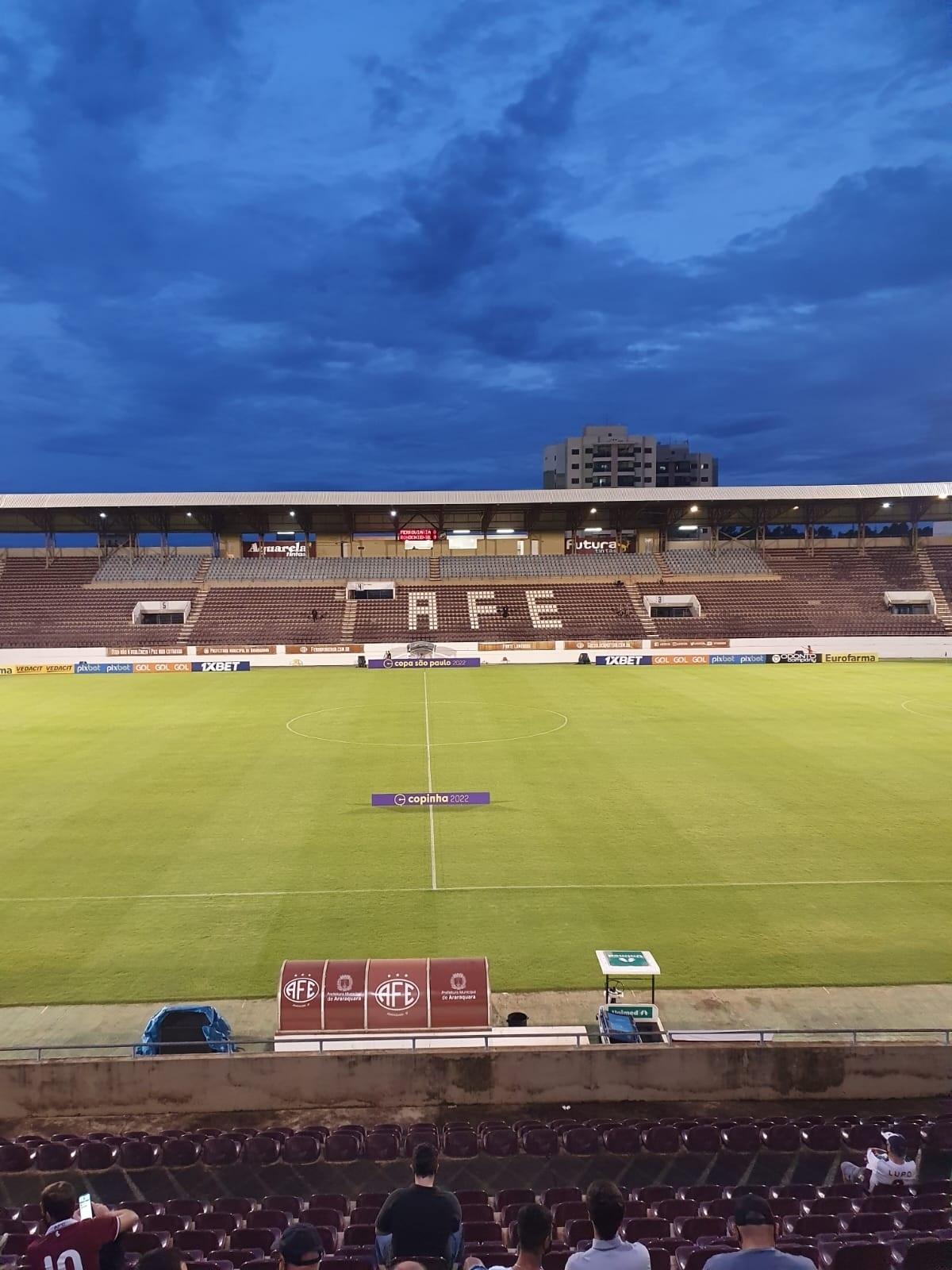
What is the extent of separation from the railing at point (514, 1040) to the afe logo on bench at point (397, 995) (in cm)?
38

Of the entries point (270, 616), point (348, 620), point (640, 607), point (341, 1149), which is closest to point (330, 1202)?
point (341, 1149)

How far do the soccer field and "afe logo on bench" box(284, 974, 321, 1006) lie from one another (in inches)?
91.7

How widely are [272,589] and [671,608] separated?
34288 mm

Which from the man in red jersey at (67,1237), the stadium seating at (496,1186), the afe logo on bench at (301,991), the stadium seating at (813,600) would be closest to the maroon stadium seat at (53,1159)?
the stadium seating at (496,1186)

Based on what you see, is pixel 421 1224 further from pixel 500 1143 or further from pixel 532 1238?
pixel 500 1143

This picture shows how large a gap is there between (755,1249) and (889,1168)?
181 inches

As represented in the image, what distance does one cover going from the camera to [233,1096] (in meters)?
8.99

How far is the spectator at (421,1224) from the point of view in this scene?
14.2 feet

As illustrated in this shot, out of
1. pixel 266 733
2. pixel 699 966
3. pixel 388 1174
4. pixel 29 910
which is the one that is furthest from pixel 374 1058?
pixel 266 733

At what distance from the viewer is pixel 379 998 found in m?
10.3

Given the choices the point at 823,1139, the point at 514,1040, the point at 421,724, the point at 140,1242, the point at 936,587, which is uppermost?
the point at 936,587

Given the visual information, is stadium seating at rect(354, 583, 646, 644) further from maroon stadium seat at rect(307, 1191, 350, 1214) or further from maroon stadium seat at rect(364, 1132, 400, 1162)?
maroon stadium seat at rect(307, 1191, 350, 1214)

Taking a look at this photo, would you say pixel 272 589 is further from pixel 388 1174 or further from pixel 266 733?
pixel 388 1174

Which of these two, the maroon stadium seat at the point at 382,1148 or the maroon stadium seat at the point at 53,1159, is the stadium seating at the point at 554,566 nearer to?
the maroon stadium seat at the point at 382,1148
